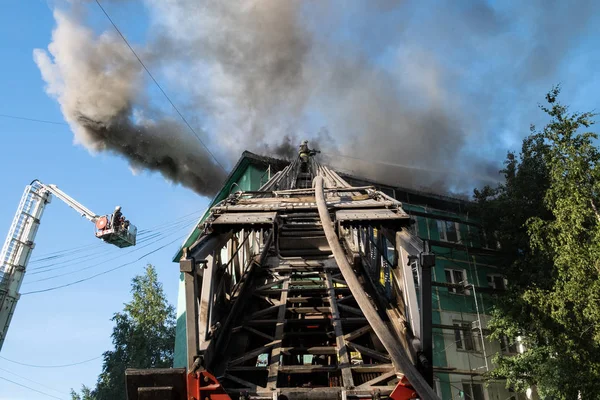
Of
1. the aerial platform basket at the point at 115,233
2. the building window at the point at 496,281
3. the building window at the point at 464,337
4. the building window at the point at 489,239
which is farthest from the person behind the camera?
the building window at the point at 496,281

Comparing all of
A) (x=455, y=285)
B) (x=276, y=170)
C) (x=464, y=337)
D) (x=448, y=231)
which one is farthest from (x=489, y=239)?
(x=276, y=170)

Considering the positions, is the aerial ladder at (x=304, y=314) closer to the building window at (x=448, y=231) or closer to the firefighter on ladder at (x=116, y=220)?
the firefighter on ladder at (x=116, y=220)

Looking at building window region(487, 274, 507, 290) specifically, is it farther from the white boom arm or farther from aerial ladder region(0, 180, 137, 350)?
the white boom arm

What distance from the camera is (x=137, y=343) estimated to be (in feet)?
104

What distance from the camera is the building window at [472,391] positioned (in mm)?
20984

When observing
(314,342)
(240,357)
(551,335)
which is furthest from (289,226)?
(551,335)

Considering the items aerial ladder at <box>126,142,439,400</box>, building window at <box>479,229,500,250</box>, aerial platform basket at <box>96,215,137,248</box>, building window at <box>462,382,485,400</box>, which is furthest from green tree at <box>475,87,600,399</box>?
aerial platform basket at <box>96,215,137,248</box>

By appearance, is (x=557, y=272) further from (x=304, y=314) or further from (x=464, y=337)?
(x=304, y=314)

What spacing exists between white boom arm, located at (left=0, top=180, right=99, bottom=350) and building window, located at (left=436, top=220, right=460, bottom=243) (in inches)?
717

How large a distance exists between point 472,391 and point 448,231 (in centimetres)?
Result: 839

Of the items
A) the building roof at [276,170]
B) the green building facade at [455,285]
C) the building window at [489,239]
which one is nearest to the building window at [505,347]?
the green building facade at [455,285]

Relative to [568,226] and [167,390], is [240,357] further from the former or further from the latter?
[568,226]

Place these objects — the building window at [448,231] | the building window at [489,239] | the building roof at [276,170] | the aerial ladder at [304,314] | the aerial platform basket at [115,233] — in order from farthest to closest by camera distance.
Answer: the building window at [448,231], the building window at [489,239], the building roof at [276,170], the aerial platform basket at [115,233], the aerial ladder at [304,314]

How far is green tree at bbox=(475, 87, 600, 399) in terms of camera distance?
1477cm
